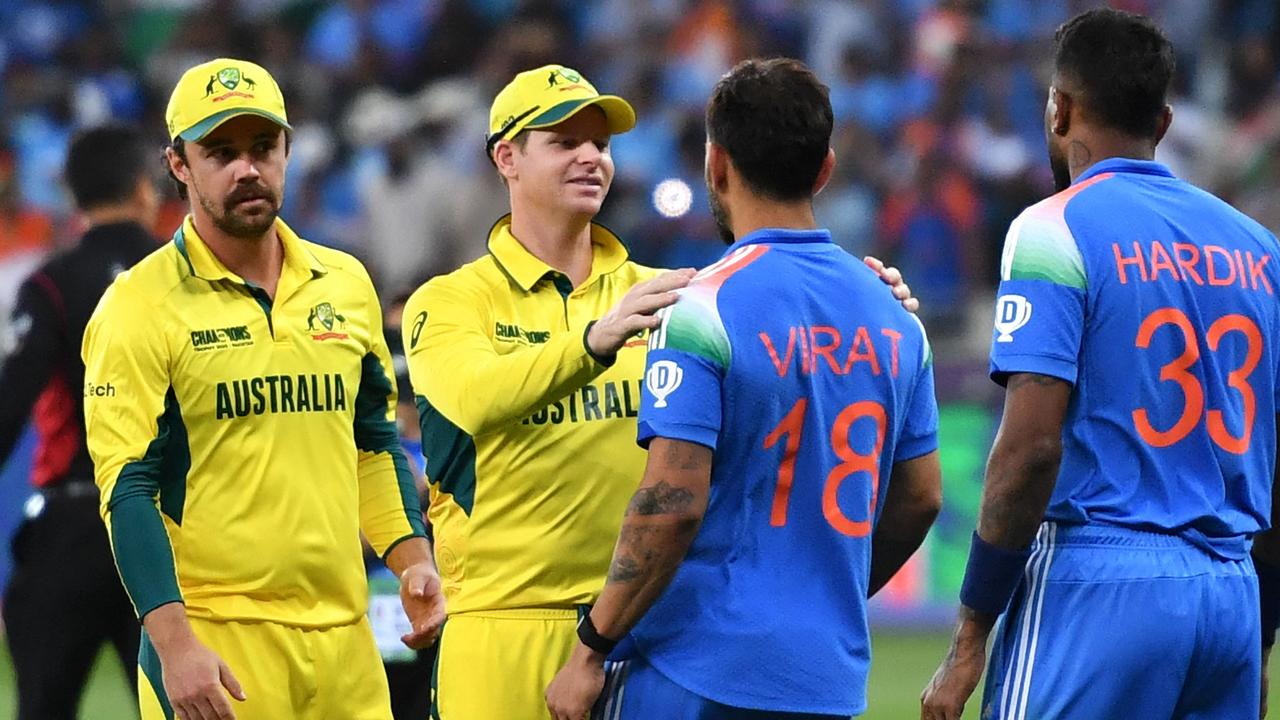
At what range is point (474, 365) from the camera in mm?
4926

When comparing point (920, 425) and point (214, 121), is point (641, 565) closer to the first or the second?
point (920, 425)

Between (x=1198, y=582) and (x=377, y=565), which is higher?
(x=1198, y=582)

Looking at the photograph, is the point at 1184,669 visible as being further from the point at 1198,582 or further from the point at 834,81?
the point at 834,81

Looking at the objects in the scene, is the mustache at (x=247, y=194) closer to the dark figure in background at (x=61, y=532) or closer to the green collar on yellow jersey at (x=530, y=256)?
the green collar on yellow jersey at (x=530, y=256)

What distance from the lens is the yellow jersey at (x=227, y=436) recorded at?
4828 millimetres

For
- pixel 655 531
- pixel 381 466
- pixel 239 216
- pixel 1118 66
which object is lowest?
pixel 381 466

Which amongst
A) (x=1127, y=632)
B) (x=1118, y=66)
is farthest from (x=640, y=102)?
(x=1127, y=632)

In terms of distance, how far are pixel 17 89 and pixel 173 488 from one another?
11.9 metres

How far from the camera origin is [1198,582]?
4.43 m

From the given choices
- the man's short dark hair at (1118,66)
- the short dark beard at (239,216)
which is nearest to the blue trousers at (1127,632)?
the man's short dark hair at (1118,66)

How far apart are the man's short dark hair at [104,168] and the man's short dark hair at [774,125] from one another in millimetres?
3489

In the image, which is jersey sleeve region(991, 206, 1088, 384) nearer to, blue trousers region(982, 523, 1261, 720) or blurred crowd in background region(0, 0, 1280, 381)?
blue trousers region(982, 523, 1261, 720)

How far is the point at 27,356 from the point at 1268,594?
403 centimetres

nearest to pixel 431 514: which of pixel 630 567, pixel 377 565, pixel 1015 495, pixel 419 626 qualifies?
pixel 419 626
